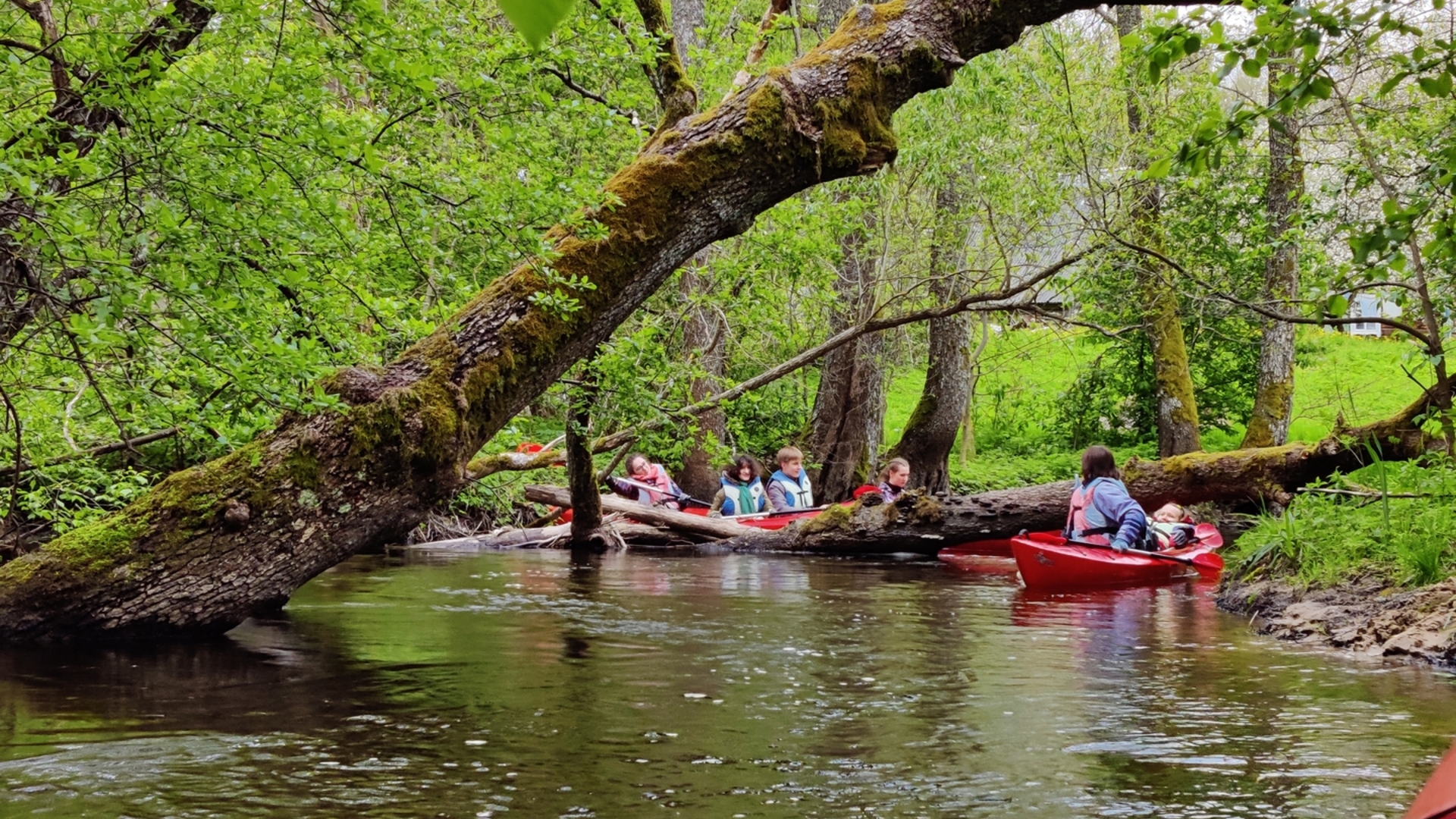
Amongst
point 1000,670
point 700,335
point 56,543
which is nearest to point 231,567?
point 56,543

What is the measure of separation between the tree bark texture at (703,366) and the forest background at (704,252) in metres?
0.08

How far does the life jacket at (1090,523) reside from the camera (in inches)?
472

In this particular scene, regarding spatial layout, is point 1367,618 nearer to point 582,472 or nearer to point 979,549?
point 979,549

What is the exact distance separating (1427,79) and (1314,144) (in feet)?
39.2

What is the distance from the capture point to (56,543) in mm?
6645

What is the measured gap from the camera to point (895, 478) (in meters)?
16.3

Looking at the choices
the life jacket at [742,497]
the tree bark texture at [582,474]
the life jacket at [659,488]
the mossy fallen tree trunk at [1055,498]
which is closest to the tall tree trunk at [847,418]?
the life jacket at [742,497]

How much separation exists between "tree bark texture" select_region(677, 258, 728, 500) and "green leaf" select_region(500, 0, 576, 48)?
10973 mm

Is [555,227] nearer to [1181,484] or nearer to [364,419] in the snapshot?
[364,419]

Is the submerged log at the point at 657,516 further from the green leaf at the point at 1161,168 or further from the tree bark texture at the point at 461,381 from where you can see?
the green leaf at the point at 1161,168

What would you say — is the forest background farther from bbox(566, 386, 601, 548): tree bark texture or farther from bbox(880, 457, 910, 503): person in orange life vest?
bbox(880, 457, 910, 503): person in orange life vest

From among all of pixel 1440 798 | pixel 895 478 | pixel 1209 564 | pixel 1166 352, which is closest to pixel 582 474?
pixel 895 478

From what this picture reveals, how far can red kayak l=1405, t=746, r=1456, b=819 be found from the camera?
3.93 ft

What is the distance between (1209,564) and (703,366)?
593 centimetres
